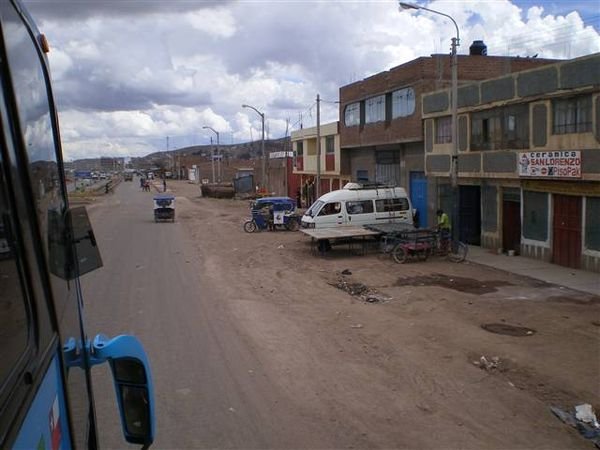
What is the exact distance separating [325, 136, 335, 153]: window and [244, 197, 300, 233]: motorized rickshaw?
1023cm

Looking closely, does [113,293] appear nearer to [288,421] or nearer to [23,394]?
[288,421]

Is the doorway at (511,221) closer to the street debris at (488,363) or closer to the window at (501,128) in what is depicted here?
the window at (501,128)

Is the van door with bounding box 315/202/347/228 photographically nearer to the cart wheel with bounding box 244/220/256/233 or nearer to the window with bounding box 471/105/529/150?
the window with bounding box 471/105/529/150

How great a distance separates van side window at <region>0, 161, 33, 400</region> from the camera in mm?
1590

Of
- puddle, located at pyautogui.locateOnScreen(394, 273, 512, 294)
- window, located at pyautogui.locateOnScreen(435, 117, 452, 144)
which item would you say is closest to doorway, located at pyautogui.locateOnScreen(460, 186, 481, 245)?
window, located at pyautogui.locateOnScreen(435, 117, 452, 144)

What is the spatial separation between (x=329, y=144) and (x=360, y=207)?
55.4 feet

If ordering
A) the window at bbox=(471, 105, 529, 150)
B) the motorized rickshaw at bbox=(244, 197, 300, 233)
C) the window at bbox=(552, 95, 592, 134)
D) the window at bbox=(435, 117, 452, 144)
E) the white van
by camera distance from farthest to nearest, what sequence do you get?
the motorized rickshaw at bbox=(244, 197, 300, 233) → the white van → the window at bbox=(435, 117, 452, 144) → the window at bbox=(471, 105, 529, 150) → the window at bbox=(552, 95, 592, 134)

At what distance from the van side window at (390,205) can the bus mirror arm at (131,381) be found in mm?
23403

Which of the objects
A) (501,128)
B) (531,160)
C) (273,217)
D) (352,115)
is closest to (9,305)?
(531,160)

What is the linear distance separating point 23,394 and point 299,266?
18.7 meters

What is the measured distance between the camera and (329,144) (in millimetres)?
41844

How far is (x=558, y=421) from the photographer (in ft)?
22.9

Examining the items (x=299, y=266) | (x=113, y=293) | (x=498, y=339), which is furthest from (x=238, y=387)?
(x=299, y=266)

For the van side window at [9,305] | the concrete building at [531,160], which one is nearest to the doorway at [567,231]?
the concrete building at [531,160]
